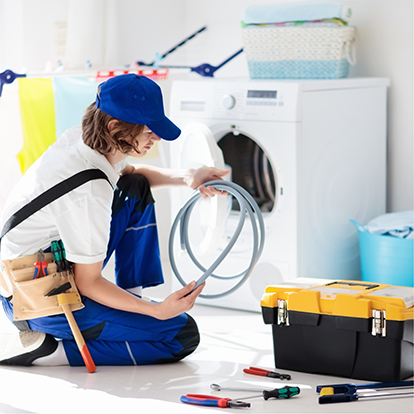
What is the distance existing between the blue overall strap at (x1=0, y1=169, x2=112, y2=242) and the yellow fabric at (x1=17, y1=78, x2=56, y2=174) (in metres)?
0.94

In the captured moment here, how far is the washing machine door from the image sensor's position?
2.56 metres

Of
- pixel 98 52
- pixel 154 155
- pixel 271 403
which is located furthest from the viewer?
pixel 98 52

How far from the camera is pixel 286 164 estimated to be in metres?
2.67

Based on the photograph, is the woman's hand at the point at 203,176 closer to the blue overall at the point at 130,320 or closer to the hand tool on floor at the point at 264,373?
the blue overall at the point at 130,320

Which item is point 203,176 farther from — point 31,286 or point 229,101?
point 31,286

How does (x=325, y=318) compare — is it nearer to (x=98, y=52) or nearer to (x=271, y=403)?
(x=271, y=403)

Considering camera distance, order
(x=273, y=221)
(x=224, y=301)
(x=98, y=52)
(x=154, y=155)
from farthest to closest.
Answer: (x=98, y=52) < (x=154, y=155) < (x=224, y=301) < (x=273, y=221)

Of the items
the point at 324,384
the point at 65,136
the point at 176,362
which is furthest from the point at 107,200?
the point at 324,384

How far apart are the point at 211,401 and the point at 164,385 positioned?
250 mm

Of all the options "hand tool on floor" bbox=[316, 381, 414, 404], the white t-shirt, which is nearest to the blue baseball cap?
the white t-shirt

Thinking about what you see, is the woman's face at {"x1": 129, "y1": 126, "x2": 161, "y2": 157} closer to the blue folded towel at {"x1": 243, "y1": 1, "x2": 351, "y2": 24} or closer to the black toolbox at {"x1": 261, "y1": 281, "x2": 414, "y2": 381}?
the black toolbox at {"x1": 261, "y1": 281, "x2": 414, "y2": 381}

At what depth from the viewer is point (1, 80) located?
2.82 m

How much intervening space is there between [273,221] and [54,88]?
1.16 metres

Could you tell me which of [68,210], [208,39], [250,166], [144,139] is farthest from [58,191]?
[208,39]
